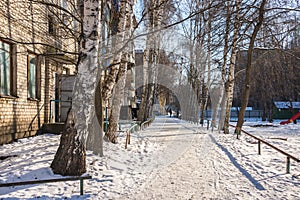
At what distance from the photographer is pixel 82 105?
4859 mm

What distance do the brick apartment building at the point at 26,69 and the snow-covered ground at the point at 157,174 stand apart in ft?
2.90

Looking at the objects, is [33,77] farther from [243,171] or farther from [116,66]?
[243,171]

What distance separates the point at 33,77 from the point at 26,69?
620mm

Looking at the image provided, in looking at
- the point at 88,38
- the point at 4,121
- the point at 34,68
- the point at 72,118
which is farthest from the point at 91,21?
the point at 34,68

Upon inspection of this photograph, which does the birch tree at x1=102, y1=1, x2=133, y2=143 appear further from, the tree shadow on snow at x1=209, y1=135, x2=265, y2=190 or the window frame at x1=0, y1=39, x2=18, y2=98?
the tree shadow on snow at x1=209, y1=135, x2=265, y2=190

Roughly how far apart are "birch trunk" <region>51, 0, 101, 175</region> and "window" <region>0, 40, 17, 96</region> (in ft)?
11.2

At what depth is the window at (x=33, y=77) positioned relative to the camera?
8.82m

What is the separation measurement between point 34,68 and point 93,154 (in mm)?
4753

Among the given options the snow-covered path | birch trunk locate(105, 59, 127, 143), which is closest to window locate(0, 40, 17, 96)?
birch trunk locate(105, 59, 127, 143)

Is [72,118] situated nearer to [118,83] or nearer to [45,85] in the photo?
[118,83]

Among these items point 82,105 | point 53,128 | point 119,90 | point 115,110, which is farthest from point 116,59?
point 53,128

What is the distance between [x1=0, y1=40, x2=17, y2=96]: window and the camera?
24.0ft

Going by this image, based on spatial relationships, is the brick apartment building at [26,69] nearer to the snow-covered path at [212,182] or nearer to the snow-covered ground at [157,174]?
the snow-covered ground at [157,174]

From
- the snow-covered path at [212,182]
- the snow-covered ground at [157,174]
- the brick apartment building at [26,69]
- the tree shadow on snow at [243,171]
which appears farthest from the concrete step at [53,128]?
the tree shadow on snow at [243,171]
